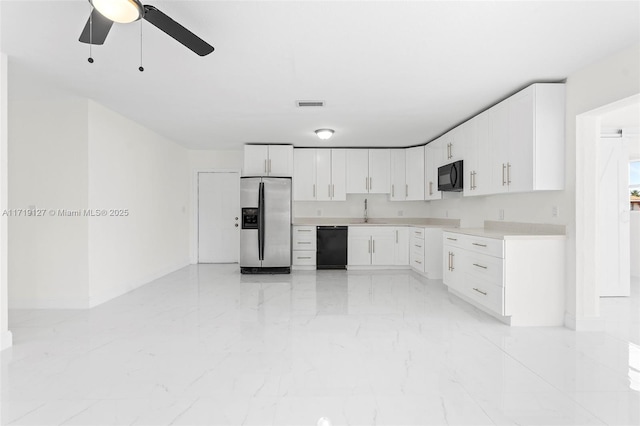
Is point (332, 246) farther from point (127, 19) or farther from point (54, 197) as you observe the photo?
point (127, 19)

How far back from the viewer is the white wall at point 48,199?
4105 millimetres

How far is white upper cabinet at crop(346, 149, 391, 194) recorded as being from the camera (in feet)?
22.8

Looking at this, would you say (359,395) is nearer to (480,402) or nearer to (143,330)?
(480,402)

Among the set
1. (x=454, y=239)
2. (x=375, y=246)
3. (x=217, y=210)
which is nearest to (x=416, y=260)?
(x=375, y=246)

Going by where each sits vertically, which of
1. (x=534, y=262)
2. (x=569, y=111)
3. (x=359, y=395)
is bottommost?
(x=359, y=395)

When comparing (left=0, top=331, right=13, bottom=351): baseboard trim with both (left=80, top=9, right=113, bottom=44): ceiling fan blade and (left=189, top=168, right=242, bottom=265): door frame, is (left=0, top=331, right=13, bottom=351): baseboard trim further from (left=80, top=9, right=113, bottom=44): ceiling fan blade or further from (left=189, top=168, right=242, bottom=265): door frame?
(left=189, top=168, right=242, bottom=265): door frame

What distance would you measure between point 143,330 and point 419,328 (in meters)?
2.50

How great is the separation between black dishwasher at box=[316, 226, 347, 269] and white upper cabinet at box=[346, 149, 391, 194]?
0.87 m

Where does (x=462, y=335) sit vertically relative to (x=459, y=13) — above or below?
below

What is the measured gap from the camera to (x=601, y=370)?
2469 millimetres

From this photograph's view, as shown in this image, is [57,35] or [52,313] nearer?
[57,35]

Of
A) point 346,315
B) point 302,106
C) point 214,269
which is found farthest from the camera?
point 214,269

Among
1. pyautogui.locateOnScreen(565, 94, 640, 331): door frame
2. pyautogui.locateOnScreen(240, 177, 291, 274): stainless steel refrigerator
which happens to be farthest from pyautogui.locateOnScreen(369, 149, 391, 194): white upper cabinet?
pyautogui.locateOnScreen(565, 94, 640, 331): door frame

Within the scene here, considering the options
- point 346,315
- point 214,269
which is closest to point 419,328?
point 346,315
